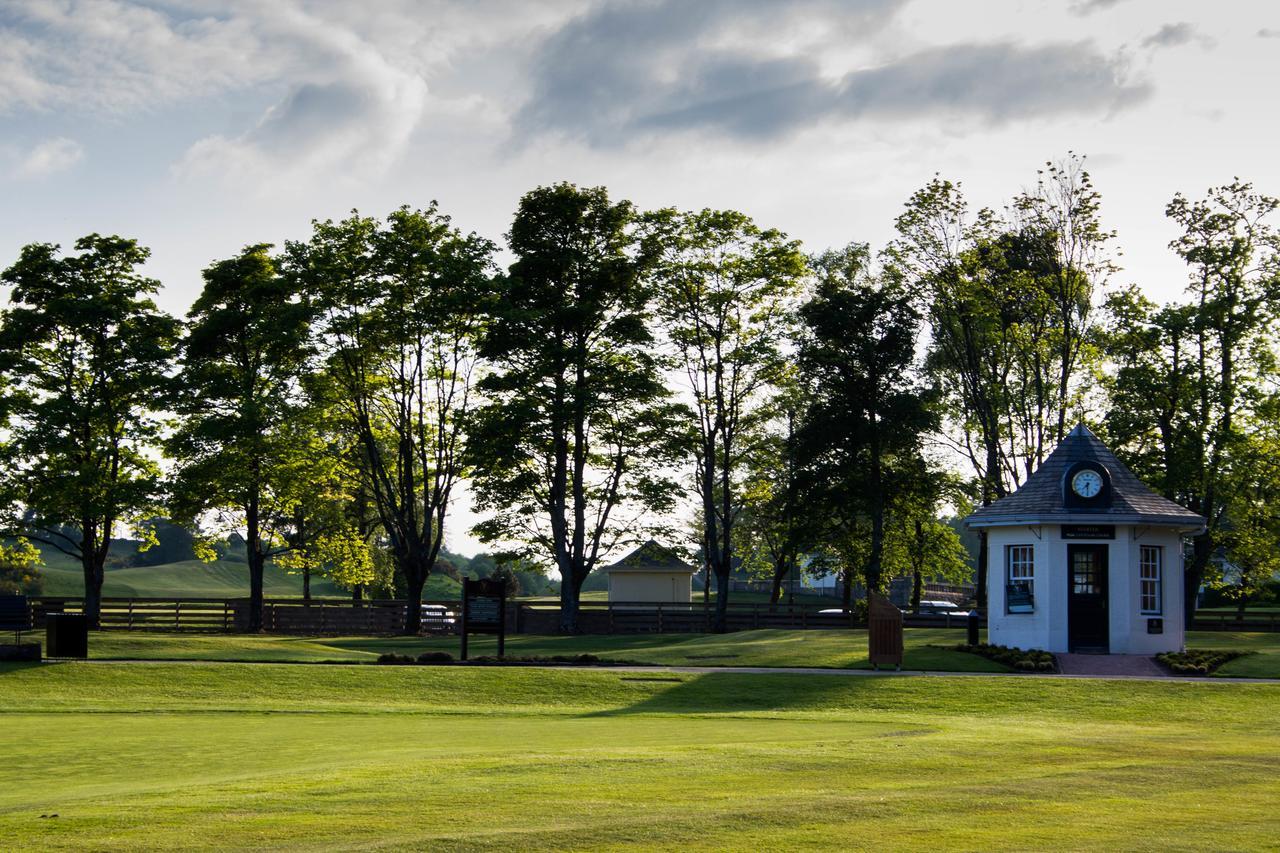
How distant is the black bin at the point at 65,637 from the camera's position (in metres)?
30.5

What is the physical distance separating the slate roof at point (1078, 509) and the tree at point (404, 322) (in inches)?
790

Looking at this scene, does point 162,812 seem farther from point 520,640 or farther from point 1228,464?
point 1228,464

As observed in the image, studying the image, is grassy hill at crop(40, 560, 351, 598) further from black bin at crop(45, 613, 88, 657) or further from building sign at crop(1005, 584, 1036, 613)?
building sign at crop(1005, 584, 1036, 613)

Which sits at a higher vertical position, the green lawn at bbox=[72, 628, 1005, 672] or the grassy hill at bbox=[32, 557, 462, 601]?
the green lawn at bbox=[72, 628, 1005, 672]

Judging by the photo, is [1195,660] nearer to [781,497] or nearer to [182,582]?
[781,497]

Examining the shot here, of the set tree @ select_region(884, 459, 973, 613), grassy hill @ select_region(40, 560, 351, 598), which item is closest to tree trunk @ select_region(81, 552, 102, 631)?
tree @ select_region(884, 459, 973, 613)

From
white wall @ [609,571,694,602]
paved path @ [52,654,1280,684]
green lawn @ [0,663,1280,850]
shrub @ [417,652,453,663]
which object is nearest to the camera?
green lawn @ [0,663,1280,850]

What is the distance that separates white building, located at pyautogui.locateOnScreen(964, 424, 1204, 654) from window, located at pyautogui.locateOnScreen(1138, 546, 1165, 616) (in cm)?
3

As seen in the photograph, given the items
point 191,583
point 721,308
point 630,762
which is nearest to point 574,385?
point 721,308

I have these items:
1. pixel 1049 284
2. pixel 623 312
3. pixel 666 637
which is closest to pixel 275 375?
pixel 623 312

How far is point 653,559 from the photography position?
54.2 meters

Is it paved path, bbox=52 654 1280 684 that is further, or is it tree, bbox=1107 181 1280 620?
tree, bbox=1107 181 1280 620

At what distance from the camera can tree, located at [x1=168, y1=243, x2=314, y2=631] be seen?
46688mm

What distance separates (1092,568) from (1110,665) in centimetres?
332
